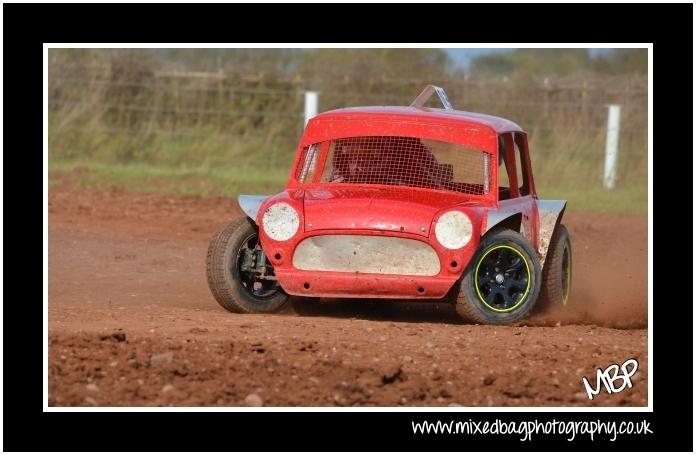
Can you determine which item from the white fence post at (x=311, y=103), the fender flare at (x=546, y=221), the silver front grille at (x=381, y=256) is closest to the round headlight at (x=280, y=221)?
the silver front grille at (x=381, y=256)

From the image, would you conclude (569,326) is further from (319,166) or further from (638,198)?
(638,198)

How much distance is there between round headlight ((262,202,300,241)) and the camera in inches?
340

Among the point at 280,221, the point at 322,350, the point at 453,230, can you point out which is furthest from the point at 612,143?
the point at 322,350

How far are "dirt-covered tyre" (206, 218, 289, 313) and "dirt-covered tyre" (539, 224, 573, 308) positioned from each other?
1.99m

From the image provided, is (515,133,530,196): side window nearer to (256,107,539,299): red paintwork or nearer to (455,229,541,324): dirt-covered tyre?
(256,107,539,299): red paintwork

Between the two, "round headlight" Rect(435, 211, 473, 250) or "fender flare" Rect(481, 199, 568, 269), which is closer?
"round headlight" Rect(435, 211, 473, 250)

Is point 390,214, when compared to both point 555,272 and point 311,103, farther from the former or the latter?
point 311,103

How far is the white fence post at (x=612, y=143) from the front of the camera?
2116 cm

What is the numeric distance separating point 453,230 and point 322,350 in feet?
4.88

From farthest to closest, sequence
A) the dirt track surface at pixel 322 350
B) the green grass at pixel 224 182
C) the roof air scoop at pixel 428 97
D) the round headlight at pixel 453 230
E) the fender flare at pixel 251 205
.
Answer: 1. the green grass at pixel 224 182
2. the roof air scoop at pixel 428 97
3. the fender flare at pixel 251 205
4. the round headlight at pixel 453 230
5. the dirt track surface at pixel 322 350

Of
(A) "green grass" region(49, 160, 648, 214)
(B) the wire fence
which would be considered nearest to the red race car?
(A) "green grass" region(49, 160, 648, 214)

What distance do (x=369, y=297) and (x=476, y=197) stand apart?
121cm

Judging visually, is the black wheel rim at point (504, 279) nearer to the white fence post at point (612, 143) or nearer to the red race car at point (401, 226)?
the red race car at point (401, 226)

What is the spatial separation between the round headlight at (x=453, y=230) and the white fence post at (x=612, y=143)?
13.2m
